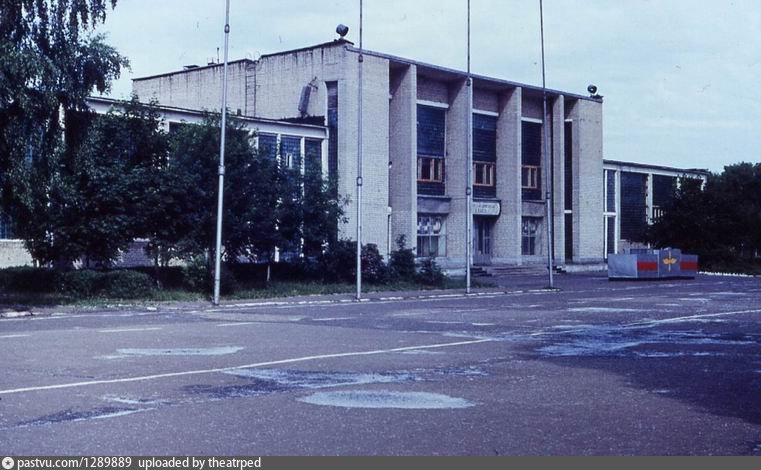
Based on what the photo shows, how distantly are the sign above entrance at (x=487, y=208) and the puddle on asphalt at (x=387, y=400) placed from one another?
165 ft

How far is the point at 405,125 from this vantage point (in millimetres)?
55281

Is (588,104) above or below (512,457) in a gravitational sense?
above

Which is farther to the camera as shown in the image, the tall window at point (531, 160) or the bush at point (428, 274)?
the tall window at point (531, 160)

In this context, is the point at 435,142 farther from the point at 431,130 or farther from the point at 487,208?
the point at 487,208

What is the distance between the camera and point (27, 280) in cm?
3281

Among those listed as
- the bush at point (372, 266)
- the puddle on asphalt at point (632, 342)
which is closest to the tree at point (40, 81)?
the puddle on asphalt at point (632, 342)

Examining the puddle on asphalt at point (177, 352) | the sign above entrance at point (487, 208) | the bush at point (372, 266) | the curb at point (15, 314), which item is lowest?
the puddle on asphalt at point (177, 352)

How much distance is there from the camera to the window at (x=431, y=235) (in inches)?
2277

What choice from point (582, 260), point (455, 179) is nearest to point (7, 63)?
point (455, 179)

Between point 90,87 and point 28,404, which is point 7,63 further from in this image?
point 28,404

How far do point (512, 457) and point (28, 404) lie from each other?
5.10 metres

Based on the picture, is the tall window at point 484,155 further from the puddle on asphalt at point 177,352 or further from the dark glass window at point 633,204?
the puddle on asphalt at point 177,352

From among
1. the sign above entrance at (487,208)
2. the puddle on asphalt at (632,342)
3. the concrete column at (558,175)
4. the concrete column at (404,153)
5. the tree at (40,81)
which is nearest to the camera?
the puddle on asphalt at (632,342)

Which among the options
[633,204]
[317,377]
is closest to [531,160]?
[633,204]
